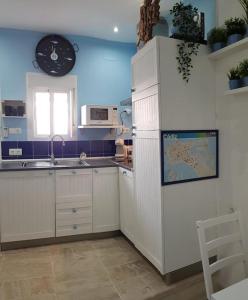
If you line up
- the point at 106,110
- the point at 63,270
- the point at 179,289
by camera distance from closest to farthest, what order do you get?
the point at 179,289, the point at 63,270, the point at 106,110

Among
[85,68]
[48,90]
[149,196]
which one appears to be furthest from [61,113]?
[149,196]

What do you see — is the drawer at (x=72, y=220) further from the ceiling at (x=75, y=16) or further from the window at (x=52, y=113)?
the ceiling at (x=75, y=16)

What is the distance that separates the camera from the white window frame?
3.87 metres

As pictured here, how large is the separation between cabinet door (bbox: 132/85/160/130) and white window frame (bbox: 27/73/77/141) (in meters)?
1.47

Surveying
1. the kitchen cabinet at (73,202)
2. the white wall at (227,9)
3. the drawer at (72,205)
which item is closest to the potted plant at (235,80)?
the white wall at (227,9)

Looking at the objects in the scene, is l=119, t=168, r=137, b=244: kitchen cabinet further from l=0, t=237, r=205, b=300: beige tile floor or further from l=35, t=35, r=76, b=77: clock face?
l=35, t=35, r=76, b=77: clock face

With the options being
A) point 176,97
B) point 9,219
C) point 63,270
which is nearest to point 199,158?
point 176,97

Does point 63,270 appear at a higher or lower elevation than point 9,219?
lower

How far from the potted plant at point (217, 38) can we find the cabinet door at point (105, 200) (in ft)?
6.11

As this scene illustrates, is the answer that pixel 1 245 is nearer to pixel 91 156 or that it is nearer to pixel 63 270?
pixel 63 270

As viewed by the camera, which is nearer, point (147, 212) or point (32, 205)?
point (147, 212)

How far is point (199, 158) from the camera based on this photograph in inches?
99.3

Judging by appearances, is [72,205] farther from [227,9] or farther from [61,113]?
[227,9]

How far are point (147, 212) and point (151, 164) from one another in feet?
1.63
